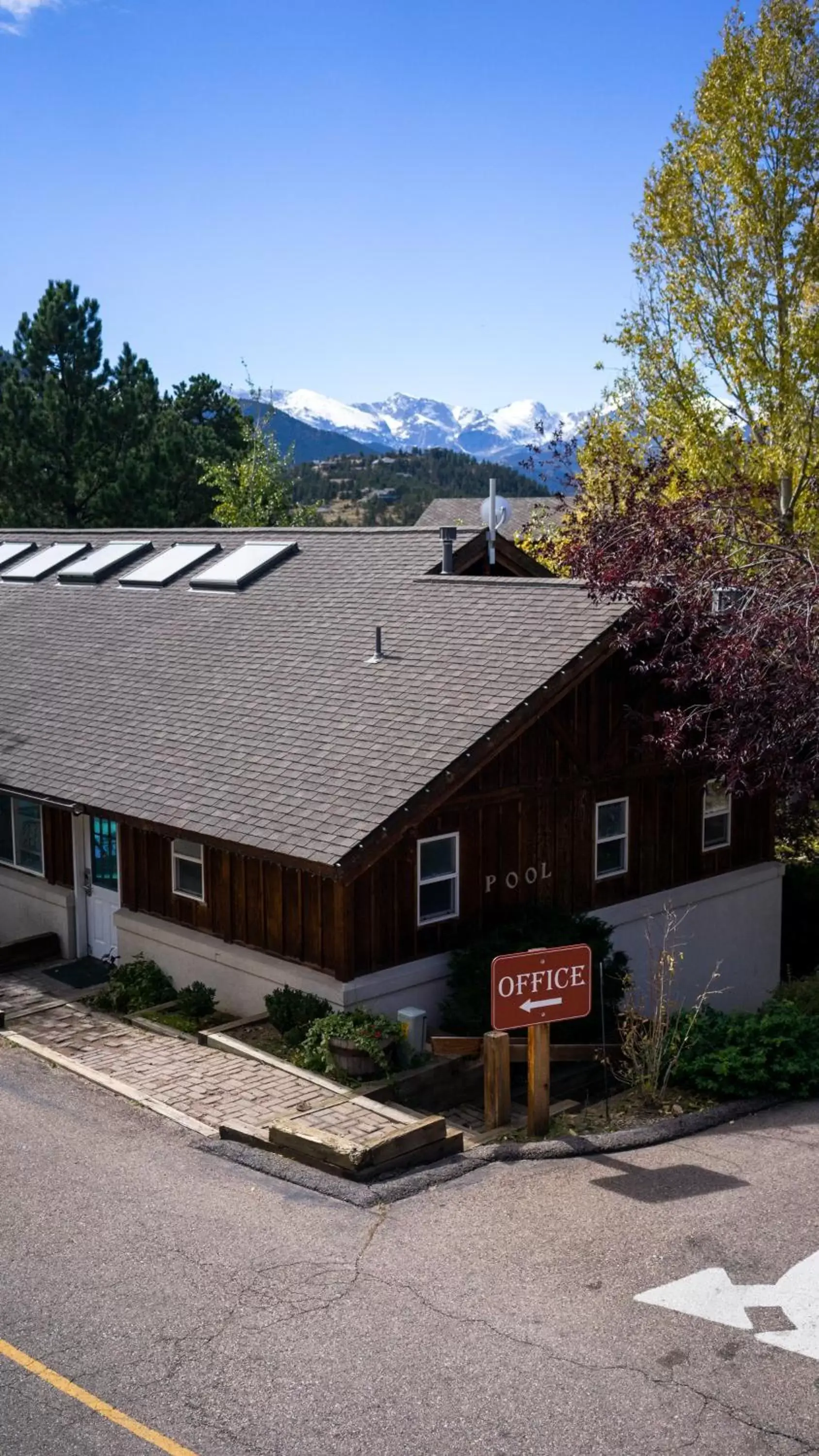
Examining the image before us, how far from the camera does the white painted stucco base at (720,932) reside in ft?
58.3

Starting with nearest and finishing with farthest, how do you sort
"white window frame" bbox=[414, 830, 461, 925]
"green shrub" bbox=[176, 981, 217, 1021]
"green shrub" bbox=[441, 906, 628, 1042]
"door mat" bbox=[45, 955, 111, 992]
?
"green shrub" bbox=[441, 906, 628, 1042], "white window frame" bbox=[414, 830, 461, 925], "green shrub" bbox=[176, 981, 217, 1021], "door mat" bbox=[45, 955, 111, 992]

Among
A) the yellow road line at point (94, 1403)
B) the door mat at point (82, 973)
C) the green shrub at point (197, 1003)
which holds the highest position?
the yellow road line at point (94, 1403)

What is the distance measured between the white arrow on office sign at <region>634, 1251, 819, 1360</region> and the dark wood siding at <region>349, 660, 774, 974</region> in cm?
587

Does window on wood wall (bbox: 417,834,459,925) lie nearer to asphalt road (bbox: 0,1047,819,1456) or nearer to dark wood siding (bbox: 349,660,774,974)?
dark wood siding (bbox: 349,660,774,974)

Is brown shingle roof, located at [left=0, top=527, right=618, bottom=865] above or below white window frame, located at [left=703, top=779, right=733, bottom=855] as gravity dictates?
above

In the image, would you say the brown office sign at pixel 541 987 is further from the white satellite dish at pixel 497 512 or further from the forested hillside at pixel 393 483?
the forested hillside at pixel 393 483

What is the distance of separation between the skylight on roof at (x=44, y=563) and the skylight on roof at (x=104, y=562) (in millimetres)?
389

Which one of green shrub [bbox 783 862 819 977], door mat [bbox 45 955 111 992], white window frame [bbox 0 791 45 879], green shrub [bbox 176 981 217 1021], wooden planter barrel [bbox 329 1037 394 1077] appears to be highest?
white window frame [bbox 0 791 45 879]

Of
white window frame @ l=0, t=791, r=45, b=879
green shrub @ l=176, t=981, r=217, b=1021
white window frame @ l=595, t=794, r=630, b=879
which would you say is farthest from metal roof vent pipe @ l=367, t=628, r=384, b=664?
white window frame @ l=0, t=791, r=45, b=879

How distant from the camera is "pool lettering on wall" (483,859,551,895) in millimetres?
15688

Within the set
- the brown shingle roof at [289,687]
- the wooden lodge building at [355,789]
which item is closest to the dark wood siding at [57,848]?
the wooden lodge building at [355,789]

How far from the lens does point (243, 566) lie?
73.8 feet

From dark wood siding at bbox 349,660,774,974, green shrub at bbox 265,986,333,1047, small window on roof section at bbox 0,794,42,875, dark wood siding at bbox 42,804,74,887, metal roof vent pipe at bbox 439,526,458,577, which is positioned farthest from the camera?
metal roof vent pipe at bbox 439,526,458,577

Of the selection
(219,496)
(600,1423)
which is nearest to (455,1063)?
(600,1423)
